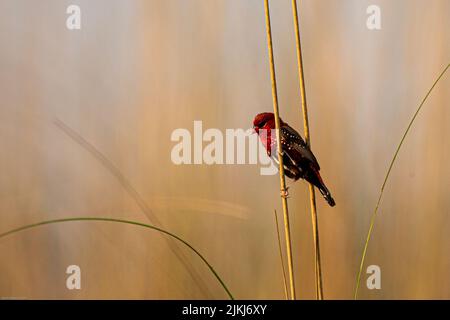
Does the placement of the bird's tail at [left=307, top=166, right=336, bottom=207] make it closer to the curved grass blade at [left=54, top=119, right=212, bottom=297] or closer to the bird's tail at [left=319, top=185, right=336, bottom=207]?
the bird's tail at [left=319, top=185, right=336, bottom=207]

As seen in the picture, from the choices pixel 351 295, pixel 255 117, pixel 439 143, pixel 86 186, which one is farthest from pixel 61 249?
pixel 439 143

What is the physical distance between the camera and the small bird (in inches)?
32.1

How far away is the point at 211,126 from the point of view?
0.90 m

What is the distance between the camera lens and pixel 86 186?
0.91m

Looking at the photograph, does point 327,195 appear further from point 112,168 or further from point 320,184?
point 112,168

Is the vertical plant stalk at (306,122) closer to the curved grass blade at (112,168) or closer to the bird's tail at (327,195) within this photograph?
the bird's tail at (327,195)

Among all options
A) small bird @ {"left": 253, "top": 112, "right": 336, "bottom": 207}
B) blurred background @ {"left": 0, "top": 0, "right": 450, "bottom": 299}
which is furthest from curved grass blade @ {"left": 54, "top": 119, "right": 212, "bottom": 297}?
small bird @ {"left": 253, "top": 112, "right": 336, "bottom": 207}

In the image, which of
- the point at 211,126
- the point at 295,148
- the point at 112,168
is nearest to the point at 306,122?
the point at 295,148

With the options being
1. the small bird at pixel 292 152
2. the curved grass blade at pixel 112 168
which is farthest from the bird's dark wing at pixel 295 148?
the curved grass blade at pixel 112 168

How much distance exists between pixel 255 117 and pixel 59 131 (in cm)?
40

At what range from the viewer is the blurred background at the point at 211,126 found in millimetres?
903

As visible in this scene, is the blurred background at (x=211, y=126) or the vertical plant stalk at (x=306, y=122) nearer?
the vertical plant stalk at (x=306, y=122)

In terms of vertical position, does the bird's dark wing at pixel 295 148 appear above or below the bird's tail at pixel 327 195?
above

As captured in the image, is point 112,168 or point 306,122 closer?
point 306,122
